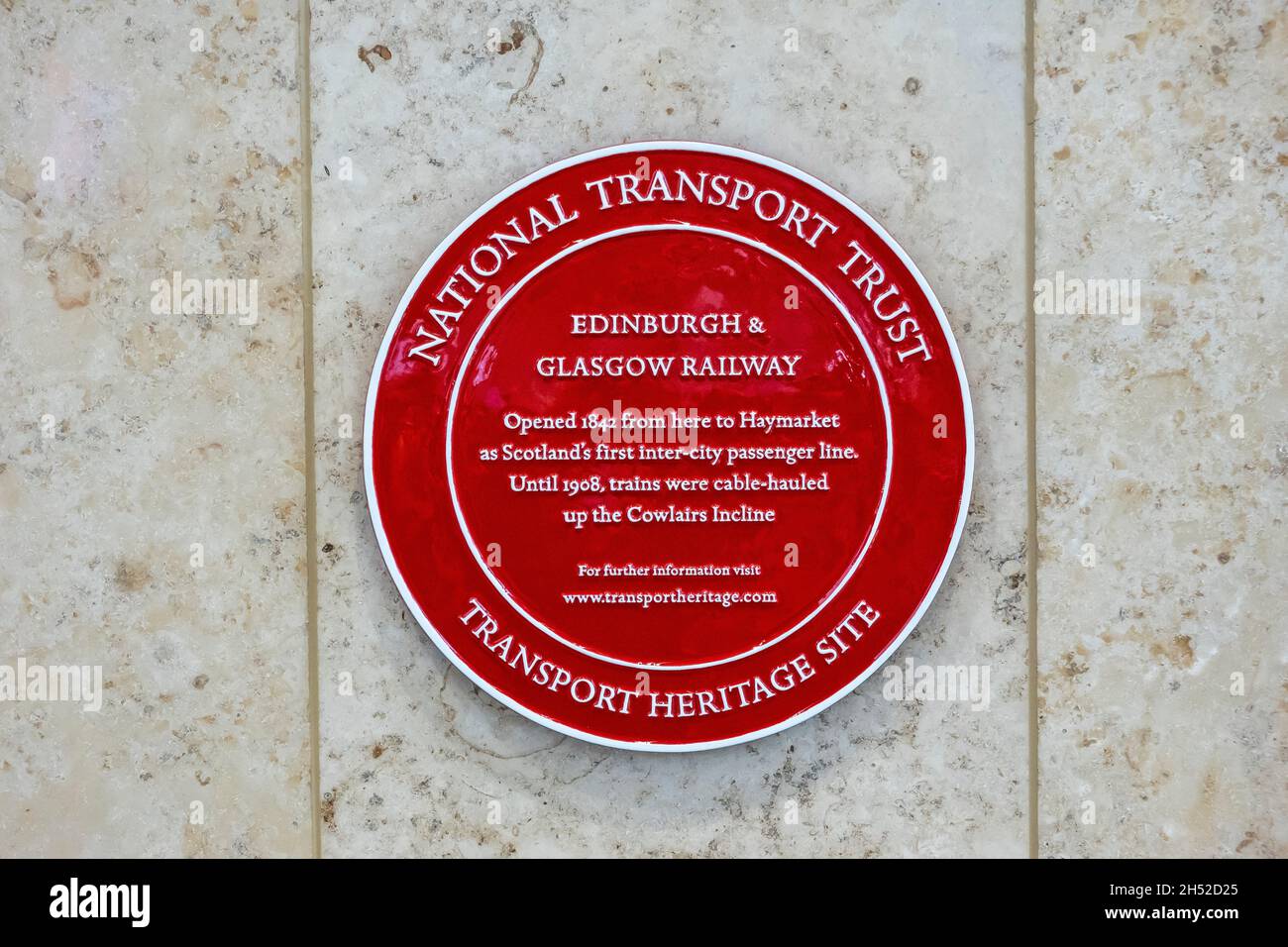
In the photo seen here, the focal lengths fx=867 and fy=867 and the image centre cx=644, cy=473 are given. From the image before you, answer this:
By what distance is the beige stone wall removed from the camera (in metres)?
2.62

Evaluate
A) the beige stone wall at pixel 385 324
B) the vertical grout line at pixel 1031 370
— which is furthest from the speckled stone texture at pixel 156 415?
the vertical grout line at pixel 1031 370

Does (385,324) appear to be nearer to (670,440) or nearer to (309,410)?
(309,410)

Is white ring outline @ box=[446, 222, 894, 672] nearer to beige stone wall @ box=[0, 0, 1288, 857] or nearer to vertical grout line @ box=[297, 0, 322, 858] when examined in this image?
beige stone wall @ box=[0, 0, 1288, 857]

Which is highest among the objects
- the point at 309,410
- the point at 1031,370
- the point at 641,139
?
the point at 641,139

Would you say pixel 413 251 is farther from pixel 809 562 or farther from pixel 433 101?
pixel 809 562

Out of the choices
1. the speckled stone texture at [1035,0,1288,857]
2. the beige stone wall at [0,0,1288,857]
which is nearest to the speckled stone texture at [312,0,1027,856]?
the beige stone wall at [0,0,1288,857]

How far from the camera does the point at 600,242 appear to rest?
255 centimetres

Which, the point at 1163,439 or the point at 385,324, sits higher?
the point at 385,324

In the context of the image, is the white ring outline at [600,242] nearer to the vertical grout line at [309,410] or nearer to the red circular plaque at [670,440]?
the red circular plaque at [670,440]

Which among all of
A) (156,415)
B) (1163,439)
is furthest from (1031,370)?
(156,415)

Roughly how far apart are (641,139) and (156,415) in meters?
1.70

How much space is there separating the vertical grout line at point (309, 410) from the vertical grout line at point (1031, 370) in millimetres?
2167

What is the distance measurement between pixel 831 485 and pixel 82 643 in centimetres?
232

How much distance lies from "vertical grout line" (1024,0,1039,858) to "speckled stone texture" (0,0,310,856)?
2.21 m
